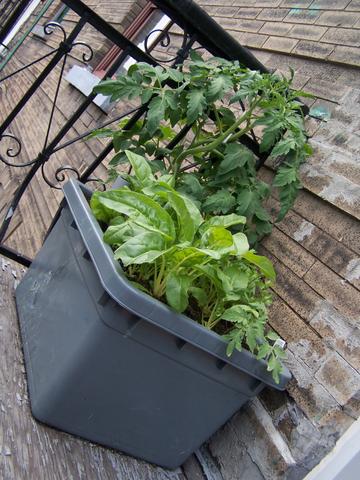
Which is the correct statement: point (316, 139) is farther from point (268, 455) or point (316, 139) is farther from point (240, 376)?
point (268, 455)

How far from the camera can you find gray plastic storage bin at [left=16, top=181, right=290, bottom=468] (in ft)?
4.10

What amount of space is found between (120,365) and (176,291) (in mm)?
272

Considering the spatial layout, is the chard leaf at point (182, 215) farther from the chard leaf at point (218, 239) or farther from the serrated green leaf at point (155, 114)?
the serrated green leaf at point (155, 114)

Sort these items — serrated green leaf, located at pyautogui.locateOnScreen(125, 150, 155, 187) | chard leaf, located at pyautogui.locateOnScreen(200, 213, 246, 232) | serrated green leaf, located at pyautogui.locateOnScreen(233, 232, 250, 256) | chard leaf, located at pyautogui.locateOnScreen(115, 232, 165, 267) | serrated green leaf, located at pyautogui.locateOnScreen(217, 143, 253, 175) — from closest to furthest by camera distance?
chard leaf, located at pyautogui.locateOnScreen(115, 232, 165, 267) < serrated green leaf, located at pyautogui.locateOnScreen(233, 232, 250, 256) < chard leaf, located at pyautogui.locateOnScreen(200, 213, 246, 232) < serrated green leaf, located at pyautogui.locateOnScreen(125, 150, 155, 187) < serrated green leaf, located at pyautogui.locateOnScreen(217, 143, 253, 175)

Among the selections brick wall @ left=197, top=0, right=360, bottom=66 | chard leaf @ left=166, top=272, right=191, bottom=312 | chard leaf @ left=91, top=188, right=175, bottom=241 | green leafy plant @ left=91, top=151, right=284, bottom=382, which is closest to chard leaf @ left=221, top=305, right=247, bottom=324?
green leafy plant @ left=91, top=151, right=284, bottom=382

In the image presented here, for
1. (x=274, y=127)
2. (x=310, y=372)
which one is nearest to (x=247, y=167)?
(x=274, y=127)

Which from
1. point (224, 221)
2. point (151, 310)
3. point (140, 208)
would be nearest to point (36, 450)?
point (151, 310)

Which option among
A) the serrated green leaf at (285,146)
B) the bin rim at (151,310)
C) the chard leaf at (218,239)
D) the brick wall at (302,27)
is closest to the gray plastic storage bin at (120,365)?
the bin rim at (151,310)

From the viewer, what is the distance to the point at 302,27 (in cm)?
241

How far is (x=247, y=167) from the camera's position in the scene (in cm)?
185

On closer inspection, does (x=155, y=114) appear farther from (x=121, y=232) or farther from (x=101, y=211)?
(x=121, y=232)

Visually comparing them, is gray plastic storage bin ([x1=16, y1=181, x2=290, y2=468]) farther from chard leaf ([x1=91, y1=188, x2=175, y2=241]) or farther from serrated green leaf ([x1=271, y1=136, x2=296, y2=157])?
serrated green leaf ([x1=271, y1=136, x2=296, y2=157])

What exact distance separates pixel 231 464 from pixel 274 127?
1145mm

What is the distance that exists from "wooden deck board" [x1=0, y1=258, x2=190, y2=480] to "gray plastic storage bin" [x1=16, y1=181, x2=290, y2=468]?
0.03m
